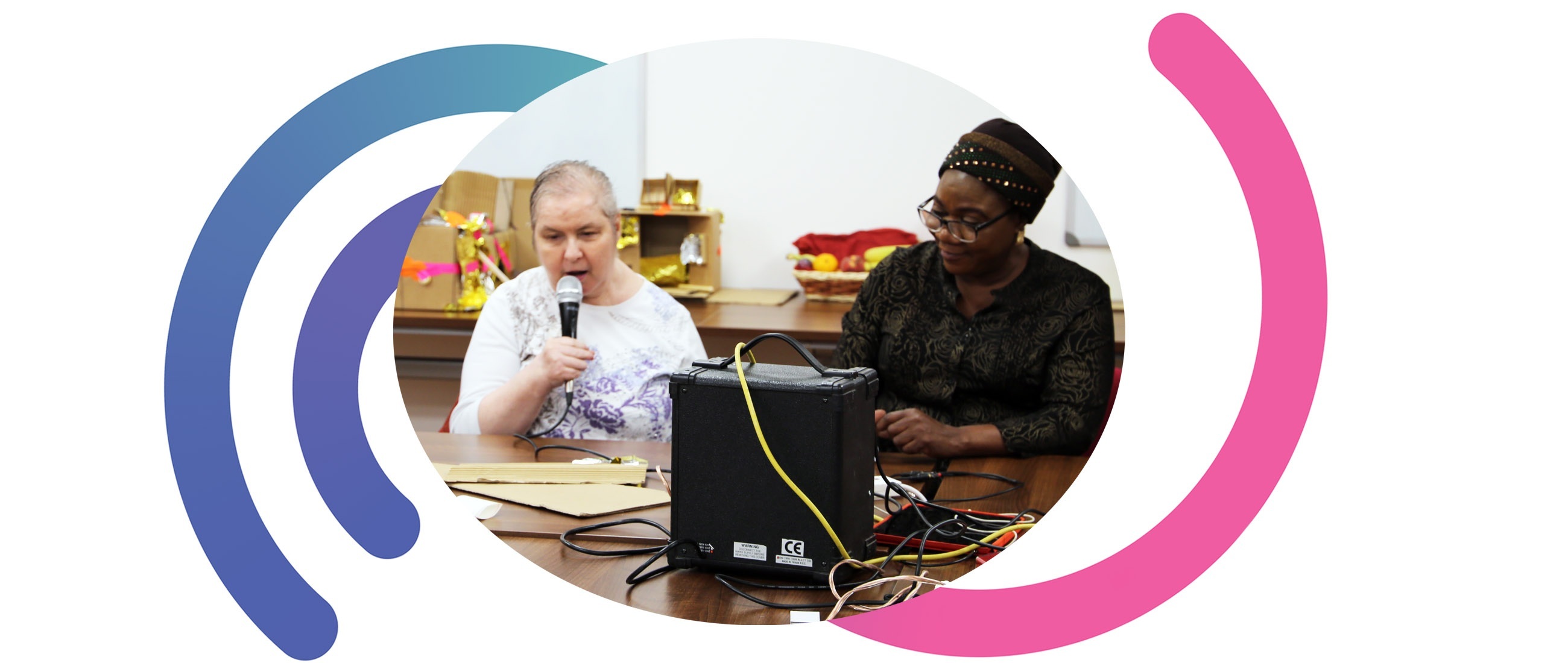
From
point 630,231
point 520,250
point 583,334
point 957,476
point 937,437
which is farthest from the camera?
point 520,250

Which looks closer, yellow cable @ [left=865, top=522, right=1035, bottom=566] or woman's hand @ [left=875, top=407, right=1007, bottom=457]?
yellow cable @ [left=865, top=522, right=1035, bottom=566]

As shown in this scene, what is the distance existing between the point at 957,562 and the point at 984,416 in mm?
786

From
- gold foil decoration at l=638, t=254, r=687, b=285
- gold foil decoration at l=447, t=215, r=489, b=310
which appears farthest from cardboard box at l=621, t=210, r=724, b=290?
gold foil decoration at l=447, t=215, r=489, b=310

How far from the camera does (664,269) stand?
11.8 feet

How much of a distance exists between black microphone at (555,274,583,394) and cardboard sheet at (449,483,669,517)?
43cm

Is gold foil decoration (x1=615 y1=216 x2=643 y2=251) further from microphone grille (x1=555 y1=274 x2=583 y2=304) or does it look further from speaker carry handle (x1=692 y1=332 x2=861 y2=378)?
speaker carry handle (x1=692 y1=332 x2=861 y2=378)

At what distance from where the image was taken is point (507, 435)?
77.1 inches

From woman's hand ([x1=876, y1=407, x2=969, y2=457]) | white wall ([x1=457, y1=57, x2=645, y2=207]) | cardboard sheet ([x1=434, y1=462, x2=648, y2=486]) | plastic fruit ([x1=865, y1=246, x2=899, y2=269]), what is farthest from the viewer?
white wall ([x1=457, y1=57, x2=645, y2=207])

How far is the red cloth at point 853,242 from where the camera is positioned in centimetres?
351

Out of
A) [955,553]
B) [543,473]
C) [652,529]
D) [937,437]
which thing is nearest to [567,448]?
[543,473]

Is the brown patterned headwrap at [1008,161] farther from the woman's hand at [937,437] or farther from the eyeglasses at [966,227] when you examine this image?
the woman's hand at [937,437]

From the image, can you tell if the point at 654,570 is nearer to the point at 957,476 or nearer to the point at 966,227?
the point at 957,476

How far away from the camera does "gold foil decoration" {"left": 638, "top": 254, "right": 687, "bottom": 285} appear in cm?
358

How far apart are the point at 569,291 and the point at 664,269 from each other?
1.57 meters
